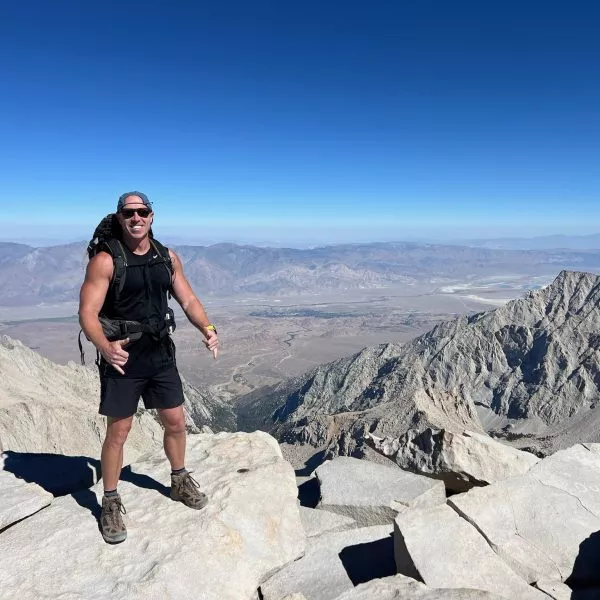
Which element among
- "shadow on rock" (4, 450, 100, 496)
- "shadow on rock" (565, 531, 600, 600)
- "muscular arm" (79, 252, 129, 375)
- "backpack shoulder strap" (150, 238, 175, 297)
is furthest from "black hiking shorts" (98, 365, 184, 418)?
"shadow on rock" (565, 531, 600, 600)

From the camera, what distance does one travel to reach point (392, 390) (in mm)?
107875

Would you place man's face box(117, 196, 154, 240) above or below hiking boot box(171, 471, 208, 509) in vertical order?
above

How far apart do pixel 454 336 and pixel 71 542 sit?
15791 cm

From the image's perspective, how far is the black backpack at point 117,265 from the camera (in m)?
6.52

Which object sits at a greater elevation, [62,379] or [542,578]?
[542,578]

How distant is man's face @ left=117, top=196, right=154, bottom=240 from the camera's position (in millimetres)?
6594

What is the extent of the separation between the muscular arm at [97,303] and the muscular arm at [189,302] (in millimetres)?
1099

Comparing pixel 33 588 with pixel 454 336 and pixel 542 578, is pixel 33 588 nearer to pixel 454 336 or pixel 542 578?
pixel 542 578

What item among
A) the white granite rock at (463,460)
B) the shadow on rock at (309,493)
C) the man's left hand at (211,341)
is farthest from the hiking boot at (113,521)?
the white granite rock at (463,460)

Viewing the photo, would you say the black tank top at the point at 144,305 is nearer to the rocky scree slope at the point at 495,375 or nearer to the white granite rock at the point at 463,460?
the white granite rock at the point at 463,460

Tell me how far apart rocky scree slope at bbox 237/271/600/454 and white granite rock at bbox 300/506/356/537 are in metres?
63.7

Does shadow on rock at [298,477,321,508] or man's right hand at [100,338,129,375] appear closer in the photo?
man's right hand at [100,338,129,375]

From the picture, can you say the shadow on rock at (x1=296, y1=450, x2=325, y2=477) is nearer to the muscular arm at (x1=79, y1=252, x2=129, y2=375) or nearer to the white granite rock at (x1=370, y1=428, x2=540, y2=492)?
the white granite rock at (x1=370, y1=428, x2=540, y2=492)

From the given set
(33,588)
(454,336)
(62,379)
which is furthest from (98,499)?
(454,336)
